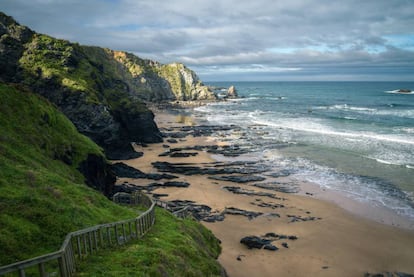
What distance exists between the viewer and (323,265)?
21625mm

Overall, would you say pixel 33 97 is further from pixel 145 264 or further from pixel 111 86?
pixel 111 86

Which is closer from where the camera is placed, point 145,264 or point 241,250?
point 145,264

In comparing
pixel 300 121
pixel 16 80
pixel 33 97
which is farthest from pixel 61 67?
pixel 300 121

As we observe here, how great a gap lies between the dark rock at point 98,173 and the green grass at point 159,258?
9525 mm

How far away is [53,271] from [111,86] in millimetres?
57195

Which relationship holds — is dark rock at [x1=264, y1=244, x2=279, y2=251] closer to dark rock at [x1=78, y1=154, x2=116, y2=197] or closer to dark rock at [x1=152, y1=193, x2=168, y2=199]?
dark rock at [x1=152, y1=193, x2=168, y2=199]

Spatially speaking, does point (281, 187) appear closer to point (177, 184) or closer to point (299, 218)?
point (299, 218)

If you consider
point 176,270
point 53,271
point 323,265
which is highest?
point 53,271

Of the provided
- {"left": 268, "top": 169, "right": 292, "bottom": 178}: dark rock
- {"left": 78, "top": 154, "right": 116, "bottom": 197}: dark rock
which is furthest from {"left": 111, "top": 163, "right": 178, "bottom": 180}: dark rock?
{"left": 268, "top": 169, "right": 292, "bottom": 178}: dark rock

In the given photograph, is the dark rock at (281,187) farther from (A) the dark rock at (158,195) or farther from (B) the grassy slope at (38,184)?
(B) the grassy slope at (38,184)

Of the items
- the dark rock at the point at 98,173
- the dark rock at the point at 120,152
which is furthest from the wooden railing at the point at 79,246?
the dark rock at the point at 120,152

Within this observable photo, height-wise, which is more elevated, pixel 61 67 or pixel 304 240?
pixel 61 67

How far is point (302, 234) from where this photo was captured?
1019 inches

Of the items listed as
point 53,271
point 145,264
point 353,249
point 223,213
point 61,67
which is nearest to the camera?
point 53,271
